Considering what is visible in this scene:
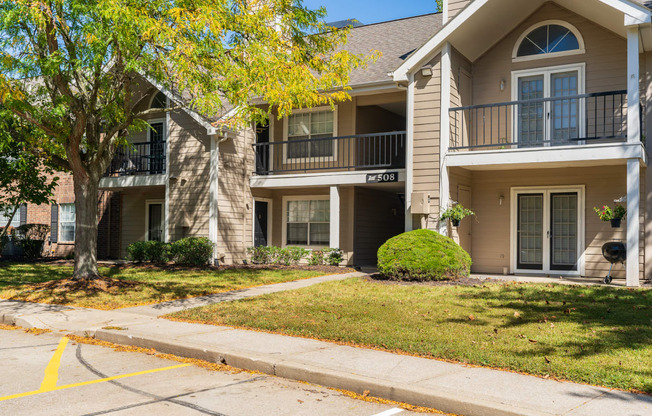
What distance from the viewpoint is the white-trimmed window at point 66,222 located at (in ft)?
75.5

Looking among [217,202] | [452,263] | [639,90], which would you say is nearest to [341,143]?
[217,202]

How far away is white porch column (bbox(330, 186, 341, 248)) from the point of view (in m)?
17.5

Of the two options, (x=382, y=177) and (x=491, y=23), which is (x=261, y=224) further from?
(x=491, y=23)

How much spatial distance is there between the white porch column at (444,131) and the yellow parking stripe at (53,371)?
373 inches

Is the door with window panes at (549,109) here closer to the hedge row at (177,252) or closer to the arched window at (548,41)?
the arched window at (548,41)

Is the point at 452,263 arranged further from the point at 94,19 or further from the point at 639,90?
the point at 94,19

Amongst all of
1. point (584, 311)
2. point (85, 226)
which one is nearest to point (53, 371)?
point (85, 226)

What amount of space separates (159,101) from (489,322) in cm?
1544

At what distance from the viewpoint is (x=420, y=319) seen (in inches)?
344

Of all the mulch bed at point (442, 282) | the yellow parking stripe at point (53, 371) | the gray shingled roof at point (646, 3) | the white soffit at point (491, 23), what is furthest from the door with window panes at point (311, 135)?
the yellow parking stripe at point (53, 371)

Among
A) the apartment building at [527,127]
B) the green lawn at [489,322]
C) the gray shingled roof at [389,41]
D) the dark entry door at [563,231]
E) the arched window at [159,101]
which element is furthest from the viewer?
the arched window at [159,101]

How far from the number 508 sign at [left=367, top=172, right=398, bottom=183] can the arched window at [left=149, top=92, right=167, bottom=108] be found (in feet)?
26.0

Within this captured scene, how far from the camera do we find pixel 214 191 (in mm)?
17766

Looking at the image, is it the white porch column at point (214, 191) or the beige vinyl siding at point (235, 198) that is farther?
the beige vinyl siding at point (235, 198)
